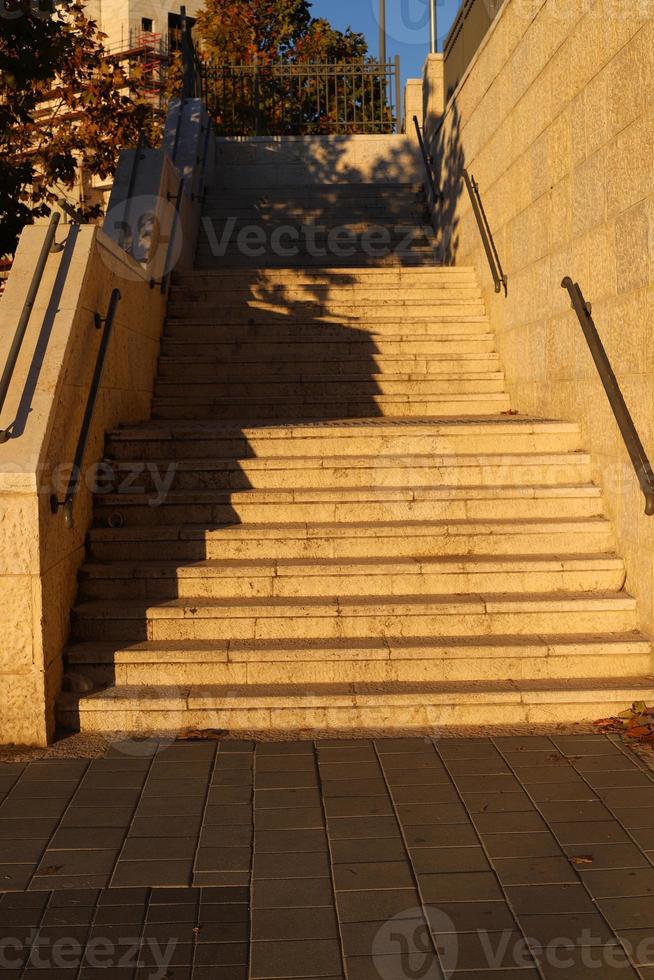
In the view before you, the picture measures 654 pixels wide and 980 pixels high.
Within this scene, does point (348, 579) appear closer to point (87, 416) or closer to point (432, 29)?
point (87, 416)

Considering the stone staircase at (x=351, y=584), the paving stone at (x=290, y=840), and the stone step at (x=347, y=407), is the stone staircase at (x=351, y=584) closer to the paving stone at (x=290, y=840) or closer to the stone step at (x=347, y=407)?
the stone step at (x=347, y=407)

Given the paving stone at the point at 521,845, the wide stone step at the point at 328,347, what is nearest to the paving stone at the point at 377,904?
the paving stone at the point at 521,845

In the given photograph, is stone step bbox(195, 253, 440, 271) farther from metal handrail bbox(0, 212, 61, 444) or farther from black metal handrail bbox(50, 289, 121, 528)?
metal handrail bbox(0, 212, 61, 444)

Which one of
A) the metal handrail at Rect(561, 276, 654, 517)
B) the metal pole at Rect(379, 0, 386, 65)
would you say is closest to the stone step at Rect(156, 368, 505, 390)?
the metal handrail at Rect(561, 276, 654, 517)

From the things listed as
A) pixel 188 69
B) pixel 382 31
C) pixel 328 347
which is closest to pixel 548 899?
pixel 328 347

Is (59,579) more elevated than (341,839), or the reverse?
(59,579)

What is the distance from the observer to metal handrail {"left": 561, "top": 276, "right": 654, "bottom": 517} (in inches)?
209

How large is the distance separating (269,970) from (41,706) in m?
2.39

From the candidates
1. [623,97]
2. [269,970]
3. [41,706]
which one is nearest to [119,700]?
[41,706]

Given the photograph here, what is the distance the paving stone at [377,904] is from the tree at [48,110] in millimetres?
6077

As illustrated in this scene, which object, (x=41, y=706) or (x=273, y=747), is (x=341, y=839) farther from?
(x=41, y=706)

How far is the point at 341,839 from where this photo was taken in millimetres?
3891

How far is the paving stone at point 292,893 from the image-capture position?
341 cm

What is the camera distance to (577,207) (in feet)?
22.4
